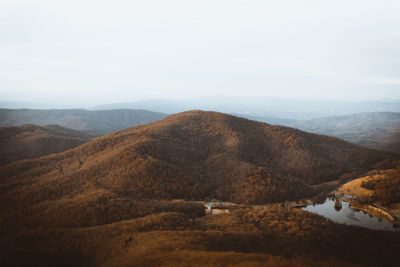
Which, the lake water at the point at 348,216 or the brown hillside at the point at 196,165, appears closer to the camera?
the lake water at the point at 348,216

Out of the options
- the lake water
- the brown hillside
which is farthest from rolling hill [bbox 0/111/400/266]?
the lake water

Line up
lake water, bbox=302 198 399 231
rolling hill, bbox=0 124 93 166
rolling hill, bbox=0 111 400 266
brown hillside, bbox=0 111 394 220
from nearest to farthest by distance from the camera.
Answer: rolling hill, bbox=0 111 400 266 → lake water, bbox=302 198 399 231 → brown hillside, bbox=0 111 394 220 → rolling hill, bbox=0 124 93 166

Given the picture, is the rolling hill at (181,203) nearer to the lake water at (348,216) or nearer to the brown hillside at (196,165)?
the brown hillside at (196,165)

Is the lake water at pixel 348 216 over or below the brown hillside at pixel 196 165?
below

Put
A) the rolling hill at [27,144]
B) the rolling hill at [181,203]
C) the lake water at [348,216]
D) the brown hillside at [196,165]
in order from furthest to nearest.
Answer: the rolling hill at [27,144], the brown hillside at [196,165], the lake water at [348,216], the rolling hill at [181,203]

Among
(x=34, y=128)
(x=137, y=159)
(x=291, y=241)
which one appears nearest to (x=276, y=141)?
(x=137, y=159)

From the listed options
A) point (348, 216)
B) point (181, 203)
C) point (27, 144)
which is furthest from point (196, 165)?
point (27, 144)

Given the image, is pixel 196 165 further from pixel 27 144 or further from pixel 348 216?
pixel 27 144

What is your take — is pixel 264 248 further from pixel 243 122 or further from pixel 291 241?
pixel 243 122

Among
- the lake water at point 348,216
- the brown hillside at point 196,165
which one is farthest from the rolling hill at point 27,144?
the lake water at point 348,216

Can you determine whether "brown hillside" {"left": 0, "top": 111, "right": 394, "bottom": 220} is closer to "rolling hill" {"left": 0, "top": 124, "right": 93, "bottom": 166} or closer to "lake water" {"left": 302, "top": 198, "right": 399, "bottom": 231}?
"lake water" {"left": 302, "top": 198, "right": 399, "bottom": 231}
